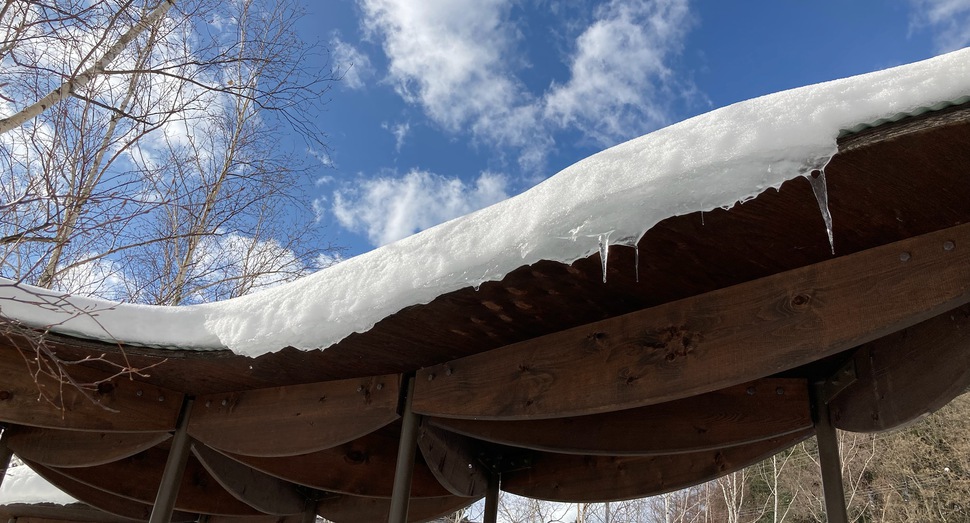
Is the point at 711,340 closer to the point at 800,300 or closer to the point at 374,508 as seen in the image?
the point at 800,300

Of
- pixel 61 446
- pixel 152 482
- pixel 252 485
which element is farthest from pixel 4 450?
pixel 252 485

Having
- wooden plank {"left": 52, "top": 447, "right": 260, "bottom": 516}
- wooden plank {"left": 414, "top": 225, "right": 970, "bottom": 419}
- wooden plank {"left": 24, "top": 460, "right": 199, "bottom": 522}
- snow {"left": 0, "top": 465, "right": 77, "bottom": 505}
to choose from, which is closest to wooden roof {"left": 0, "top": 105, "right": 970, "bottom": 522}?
wooden plank {"left": 414, "top": 225, "right": 970, "bottom": 419}

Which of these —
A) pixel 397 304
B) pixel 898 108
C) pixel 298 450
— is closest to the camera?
pixel 898 108

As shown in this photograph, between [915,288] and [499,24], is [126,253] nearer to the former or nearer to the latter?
[915,288]

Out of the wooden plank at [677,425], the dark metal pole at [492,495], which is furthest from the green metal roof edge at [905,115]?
the dark metal pole at [492,495]

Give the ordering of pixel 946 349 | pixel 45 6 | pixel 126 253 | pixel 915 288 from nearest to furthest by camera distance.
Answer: pixel 915 288, pixel 946 349, pixel 45 6, pixel 126 253

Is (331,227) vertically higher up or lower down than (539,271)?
higher up

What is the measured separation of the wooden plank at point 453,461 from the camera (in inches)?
142

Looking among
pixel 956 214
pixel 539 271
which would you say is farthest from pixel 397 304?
pixel 956 214

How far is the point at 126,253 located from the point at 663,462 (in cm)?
775

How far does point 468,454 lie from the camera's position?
420 cm

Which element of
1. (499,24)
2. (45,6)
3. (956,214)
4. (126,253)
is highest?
(499,24)

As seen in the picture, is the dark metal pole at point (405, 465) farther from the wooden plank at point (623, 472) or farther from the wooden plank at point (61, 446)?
the wooden plank at point (61, 446)

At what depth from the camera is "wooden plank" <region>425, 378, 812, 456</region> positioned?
10.6ft
